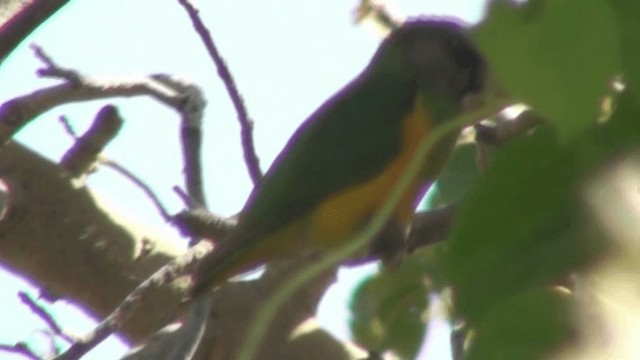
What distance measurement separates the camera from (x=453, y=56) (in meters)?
2.52

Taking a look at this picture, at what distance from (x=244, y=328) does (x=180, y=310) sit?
0.24 m

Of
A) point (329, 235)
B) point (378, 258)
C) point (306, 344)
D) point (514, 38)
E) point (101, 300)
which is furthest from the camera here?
point (101, 300)

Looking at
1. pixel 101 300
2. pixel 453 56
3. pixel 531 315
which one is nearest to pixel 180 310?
pixel 101 300

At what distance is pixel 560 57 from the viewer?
1.49 feet

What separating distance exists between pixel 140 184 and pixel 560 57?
162 cm

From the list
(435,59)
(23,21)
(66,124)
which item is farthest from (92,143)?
(23,21)

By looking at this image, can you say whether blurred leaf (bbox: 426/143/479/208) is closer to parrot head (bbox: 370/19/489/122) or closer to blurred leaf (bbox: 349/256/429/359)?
blurred leaf (bbox: 349/256/429/359)

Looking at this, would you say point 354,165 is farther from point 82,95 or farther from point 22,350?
point 22,350

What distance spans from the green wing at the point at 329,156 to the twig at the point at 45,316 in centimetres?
39

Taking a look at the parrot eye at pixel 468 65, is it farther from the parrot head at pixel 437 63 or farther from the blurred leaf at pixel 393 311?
the blurred leaf at pixel 393 311

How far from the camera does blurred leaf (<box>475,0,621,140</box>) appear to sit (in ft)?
1.46

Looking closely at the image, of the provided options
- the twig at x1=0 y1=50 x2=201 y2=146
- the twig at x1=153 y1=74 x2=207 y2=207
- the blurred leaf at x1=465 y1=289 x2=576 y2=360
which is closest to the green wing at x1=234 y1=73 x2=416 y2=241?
the twig at x1=153 y1=74 x2=207 y2=207

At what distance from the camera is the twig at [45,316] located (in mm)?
1851

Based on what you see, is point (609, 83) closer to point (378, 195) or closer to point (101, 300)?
point (378, 195)
